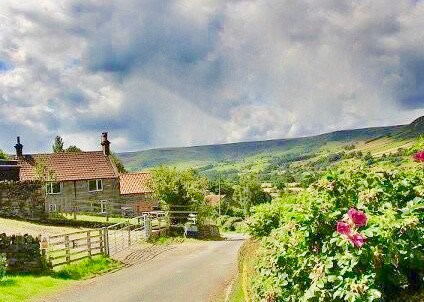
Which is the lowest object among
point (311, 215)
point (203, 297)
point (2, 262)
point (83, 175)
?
point (203, 297)

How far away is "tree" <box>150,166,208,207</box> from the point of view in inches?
1681

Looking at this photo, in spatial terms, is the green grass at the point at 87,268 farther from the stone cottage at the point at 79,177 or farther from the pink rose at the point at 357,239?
the stone cottage at the point at 79,177

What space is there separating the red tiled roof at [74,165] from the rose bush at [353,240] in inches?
2241

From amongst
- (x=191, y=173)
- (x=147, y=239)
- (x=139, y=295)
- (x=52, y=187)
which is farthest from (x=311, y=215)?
(x=52, y=187)

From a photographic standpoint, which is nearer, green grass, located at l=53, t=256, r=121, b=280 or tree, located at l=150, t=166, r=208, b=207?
green grass, located at l=53, t=256, r=121, b=280

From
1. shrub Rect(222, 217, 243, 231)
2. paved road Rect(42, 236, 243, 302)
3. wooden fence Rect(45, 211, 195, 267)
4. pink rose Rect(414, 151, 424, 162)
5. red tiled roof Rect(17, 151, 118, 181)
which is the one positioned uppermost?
red tiled roof Rect(17, 151, 118, 181)

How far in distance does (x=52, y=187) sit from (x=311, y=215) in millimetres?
58249

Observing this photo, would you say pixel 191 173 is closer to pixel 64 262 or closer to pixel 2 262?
pixel 64 262

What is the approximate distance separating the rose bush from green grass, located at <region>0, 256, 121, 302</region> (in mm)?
14132

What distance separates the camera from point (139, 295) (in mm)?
18375

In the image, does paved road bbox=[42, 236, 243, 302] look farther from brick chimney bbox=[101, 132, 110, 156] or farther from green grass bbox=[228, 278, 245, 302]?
brick chimney bbox=[101, 132, 110, 156]

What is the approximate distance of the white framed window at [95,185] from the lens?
6262cm

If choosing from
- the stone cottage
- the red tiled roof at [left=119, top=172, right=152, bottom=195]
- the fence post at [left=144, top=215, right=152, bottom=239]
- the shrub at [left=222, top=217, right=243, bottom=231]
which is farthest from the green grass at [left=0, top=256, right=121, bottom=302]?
the shrub at [left=222, top=217, right=243, bottom=231]

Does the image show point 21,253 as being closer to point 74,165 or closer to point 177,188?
point 177,188
